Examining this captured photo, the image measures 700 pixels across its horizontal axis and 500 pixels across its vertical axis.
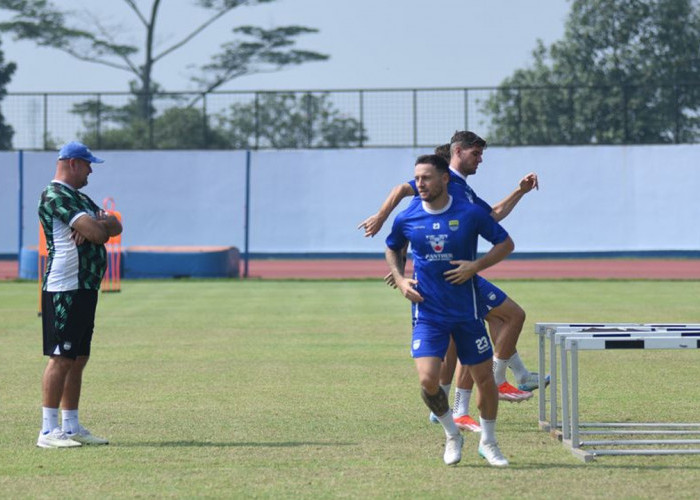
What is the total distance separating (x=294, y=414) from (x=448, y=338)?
2333mm

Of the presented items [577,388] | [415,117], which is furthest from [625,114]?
[577,388]

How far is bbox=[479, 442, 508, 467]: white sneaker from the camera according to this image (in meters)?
7.65

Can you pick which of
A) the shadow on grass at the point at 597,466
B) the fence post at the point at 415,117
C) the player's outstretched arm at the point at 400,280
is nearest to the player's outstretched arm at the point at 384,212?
the player's outstretched arm at the point at 400,280

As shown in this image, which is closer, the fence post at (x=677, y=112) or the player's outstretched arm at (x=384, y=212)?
the player's outstretched arm at (x=384, y=212)

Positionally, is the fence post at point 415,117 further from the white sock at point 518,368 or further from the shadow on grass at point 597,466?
the shadow on grass at point 597,466

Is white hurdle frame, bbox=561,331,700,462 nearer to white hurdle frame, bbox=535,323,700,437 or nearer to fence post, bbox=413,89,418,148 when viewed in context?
white hurdle frame, bbox=535,323,700,437

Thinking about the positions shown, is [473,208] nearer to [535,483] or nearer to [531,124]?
[535,483]

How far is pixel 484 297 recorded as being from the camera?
31.6ft

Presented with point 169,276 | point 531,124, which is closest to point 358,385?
point 169,276

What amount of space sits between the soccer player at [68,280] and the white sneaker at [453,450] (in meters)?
2.44

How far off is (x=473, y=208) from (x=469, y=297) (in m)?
0.57

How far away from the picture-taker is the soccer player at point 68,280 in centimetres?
857

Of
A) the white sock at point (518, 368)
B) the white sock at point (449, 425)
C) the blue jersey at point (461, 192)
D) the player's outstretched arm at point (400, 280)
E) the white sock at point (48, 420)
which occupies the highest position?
the blue jersey at point (461, 192)

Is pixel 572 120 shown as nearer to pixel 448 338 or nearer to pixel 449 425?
pixel 448 338
